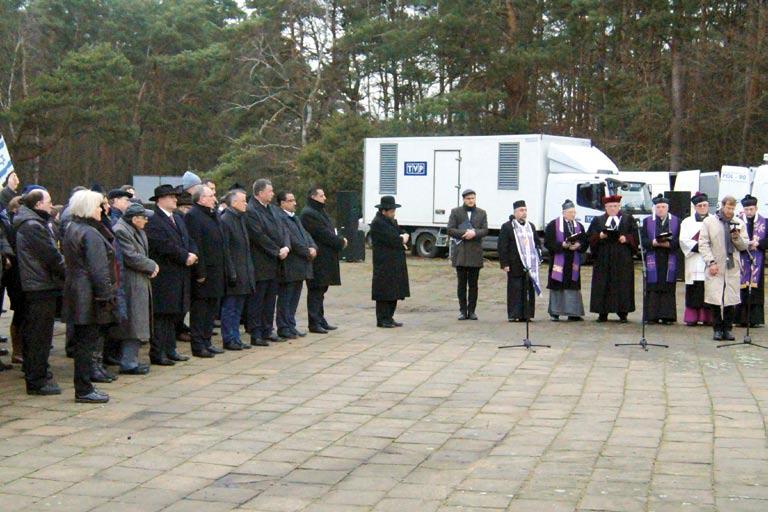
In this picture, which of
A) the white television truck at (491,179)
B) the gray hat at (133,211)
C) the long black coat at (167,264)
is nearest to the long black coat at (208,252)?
the long black coat at (167,264)

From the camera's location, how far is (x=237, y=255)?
12273 mm

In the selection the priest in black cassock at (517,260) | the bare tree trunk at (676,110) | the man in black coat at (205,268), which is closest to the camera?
the man in black coat at (205,268)

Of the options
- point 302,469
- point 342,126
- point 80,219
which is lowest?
point 302,469

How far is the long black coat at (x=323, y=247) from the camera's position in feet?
46.3

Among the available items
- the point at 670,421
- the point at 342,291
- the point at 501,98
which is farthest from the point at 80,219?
the point at 501,98

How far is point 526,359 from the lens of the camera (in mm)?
12102

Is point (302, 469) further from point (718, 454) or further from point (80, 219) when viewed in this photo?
point (80, 219)

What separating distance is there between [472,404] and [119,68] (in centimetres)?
4319

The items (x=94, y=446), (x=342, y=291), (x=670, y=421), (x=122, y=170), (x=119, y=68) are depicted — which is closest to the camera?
(x=94, y=446)

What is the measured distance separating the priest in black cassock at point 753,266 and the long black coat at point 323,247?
506 cm

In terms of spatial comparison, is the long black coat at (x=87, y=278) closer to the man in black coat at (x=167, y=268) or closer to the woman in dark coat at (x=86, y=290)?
the woman in dark coat at (x=86, y=290)

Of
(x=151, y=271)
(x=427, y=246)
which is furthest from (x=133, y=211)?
(x=427, y=246)

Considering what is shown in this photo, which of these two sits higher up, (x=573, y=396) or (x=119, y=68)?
(x=119, y=68)

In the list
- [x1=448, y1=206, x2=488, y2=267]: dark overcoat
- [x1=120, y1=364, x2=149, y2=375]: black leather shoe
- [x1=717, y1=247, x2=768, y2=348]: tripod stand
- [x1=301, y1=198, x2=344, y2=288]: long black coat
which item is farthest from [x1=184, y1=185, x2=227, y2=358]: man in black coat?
[x1=717, y1=247, x2=768, y2=348]: tripod stand
